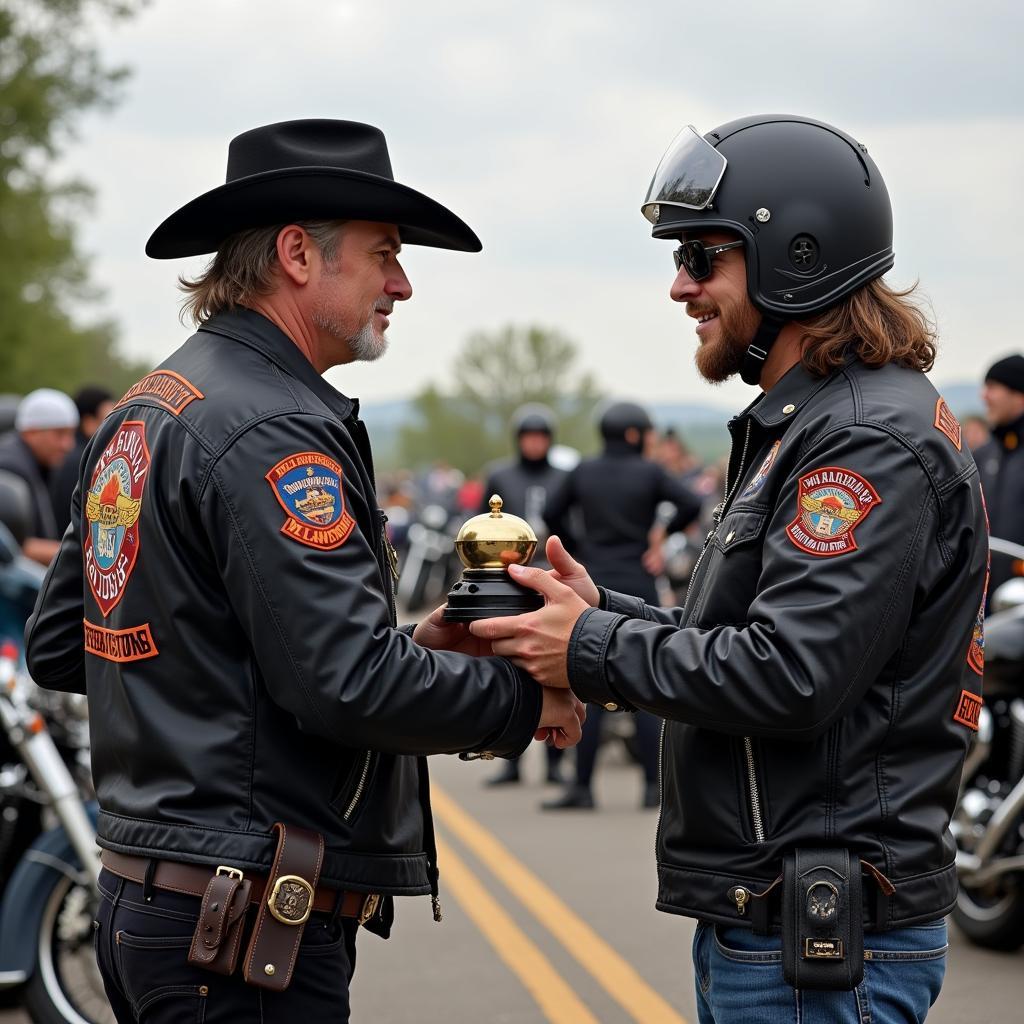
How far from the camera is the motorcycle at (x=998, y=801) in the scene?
6.63 m

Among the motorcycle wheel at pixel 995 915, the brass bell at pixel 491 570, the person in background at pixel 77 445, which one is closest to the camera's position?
the brass bell at pixel 491 570

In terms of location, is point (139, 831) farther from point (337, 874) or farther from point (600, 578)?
point (600, 578)

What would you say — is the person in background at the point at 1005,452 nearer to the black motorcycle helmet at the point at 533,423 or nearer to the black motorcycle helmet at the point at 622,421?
the black motorcycle helmet at the point at 622,421

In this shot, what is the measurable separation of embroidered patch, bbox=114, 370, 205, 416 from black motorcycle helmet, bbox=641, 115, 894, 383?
1.06 meters

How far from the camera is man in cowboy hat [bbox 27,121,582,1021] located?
2.95m

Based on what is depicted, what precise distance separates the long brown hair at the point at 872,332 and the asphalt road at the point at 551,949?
3.39 m

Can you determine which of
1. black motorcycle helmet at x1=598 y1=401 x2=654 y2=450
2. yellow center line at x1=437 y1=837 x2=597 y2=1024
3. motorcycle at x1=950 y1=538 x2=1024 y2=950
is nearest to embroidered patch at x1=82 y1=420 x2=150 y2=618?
yellow center line at x1=437 y1=837 x2=597 y2=1024

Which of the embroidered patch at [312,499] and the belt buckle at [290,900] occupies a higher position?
the embroidered patch at [312,499]

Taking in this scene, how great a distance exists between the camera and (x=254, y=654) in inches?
118

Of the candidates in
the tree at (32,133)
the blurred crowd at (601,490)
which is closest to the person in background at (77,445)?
the blurred crowd at (601,490)

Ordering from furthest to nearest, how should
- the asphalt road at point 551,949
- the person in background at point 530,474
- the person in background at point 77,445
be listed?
the person in background at point 530,474 < the person in background at point 77,445 < the asphalt road at point 551,949

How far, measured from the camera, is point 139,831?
3.05 metres

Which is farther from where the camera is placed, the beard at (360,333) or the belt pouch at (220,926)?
the beard at (360,333)

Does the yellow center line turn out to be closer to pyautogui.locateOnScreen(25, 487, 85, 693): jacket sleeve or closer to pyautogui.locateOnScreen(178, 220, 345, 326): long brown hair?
pyautogui.locateOnScreen(25, 487, 85, 693): jacket sleeve
